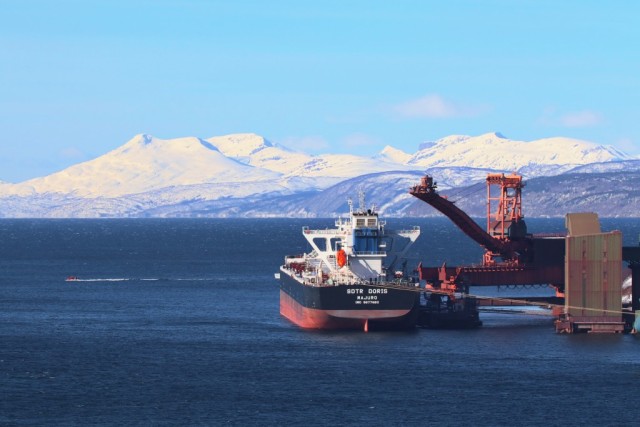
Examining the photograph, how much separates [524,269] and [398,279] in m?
14.9

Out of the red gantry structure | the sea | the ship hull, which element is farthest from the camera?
the red gantry structure

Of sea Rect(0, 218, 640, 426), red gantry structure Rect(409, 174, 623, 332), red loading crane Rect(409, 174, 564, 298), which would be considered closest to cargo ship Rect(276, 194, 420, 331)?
sea Rect(0, 218, 640, 426)

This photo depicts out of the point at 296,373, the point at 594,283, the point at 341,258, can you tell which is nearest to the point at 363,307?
the point at 341,258

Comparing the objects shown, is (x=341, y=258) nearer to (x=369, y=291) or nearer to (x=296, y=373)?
(x=369, y=291)

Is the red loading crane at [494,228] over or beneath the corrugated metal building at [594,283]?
over

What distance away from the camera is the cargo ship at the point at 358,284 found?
10794 centimetres

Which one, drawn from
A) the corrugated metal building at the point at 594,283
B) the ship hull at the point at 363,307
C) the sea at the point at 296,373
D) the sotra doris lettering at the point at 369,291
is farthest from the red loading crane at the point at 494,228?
the sotra doris lettering at the point at 369,291

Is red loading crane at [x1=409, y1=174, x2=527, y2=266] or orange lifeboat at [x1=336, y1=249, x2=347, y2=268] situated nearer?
orange lifeboat at [x1=336, y1=249, x2=347, y2=268]

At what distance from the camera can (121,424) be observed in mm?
74438

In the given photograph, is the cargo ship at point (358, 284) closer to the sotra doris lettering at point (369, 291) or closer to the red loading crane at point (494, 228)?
the sotra doris lettering at point (369, 291)

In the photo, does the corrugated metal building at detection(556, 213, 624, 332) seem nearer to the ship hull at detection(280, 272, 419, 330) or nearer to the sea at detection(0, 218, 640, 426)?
the sea at detection(0, 218, 640, 426)

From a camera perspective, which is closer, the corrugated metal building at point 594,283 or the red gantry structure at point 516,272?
the corrugated metal building at point 594,283

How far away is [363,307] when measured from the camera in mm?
108375

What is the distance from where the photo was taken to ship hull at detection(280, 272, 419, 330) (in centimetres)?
10756
